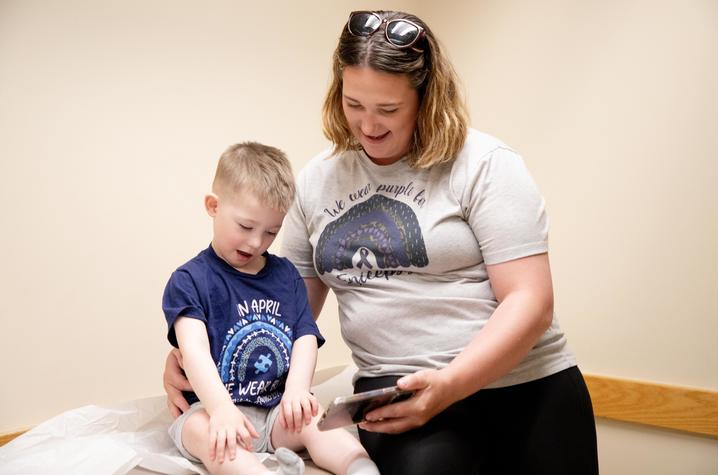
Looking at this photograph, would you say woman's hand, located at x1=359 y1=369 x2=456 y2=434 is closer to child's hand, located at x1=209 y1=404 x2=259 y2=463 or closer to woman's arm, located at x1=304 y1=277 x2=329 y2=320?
child's hand, located at x1=209 y1=404 x2=259 y2=463

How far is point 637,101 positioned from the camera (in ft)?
7.06

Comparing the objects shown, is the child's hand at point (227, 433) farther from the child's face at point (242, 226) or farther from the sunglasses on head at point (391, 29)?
the sunglasses on head at point (391, 29)

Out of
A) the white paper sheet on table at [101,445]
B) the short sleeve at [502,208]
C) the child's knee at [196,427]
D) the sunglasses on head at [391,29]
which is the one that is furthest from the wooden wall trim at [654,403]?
the sunglasses on head at [391,29]

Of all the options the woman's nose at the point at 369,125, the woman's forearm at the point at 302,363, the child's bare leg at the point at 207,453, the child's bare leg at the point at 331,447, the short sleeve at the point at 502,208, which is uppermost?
the woman's nose at the point at 369,125

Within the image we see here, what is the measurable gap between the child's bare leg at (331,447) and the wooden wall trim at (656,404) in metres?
1.28

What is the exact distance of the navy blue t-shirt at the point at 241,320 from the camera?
1.27 m

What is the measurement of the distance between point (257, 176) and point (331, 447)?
21.0 inches

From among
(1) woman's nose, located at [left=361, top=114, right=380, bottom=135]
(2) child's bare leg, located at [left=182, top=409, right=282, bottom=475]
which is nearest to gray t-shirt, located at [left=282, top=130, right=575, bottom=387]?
(1) woman's nose, located at [left=361, top=114, right=380, bottom=135]

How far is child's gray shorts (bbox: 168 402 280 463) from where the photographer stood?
1.28 metres

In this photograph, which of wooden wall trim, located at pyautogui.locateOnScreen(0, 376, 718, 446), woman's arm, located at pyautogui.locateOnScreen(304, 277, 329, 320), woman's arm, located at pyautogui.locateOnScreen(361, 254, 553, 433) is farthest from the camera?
wooden wall trim, located at pyautogui.locateOnScreen(0, 376, 718, 446)

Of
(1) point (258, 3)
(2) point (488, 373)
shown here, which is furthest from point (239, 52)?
(2) point (488, 373)

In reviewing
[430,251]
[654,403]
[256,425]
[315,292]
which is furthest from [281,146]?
[654,403]

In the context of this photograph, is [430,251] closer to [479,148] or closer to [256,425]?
[479,148]

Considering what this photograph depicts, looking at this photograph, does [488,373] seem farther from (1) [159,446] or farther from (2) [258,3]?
(2) [258,3]
